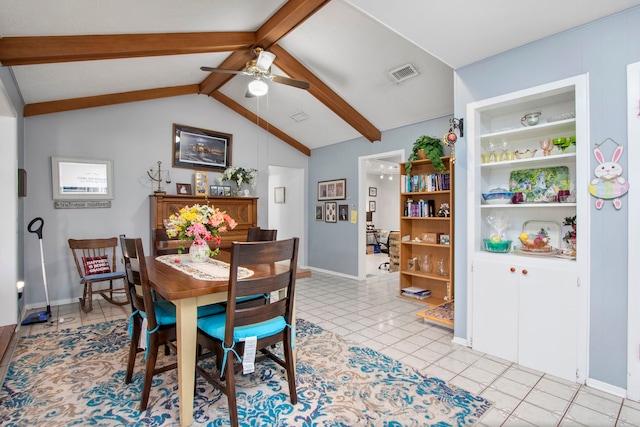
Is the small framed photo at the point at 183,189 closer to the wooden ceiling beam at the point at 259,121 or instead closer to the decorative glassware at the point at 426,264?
the wooden ceiling beam at the point at 259,121

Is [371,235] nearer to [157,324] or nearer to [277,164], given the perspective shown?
[277,164]

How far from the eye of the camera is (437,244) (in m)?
4.36

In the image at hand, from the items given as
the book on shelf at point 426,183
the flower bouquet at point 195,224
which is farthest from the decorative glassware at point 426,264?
the flower bouquet at point 195,224

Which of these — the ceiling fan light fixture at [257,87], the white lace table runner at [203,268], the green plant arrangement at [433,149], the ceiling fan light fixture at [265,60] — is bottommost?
the white lace table runner at [203,268]

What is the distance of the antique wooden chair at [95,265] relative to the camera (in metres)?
3.82

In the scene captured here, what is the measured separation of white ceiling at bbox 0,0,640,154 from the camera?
7.35 feet

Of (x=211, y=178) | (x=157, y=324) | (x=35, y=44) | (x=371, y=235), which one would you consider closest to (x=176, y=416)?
(x=157, y=324)

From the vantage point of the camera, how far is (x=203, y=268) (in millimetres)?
2285

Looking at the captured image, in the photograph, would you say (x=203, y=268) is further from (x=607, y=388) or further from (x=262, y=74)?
(x=607, y=388)

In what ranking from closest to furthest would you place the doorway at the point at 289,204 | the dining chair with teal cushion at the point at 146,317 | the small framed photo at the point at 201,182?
the dining chair with teal cushion at the point at 146,317 < the small framed photo at the point at 201,182 < the doorway at the point at 289,204

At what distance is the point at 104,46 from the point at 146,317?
2.45 meters

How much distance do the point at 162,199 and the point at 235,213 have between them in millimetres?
1148

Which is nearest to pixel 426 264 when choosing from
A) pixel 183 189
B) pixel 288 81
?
pixel 288 81

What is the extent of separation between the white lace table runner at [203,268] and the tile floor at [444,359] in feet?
4.72
